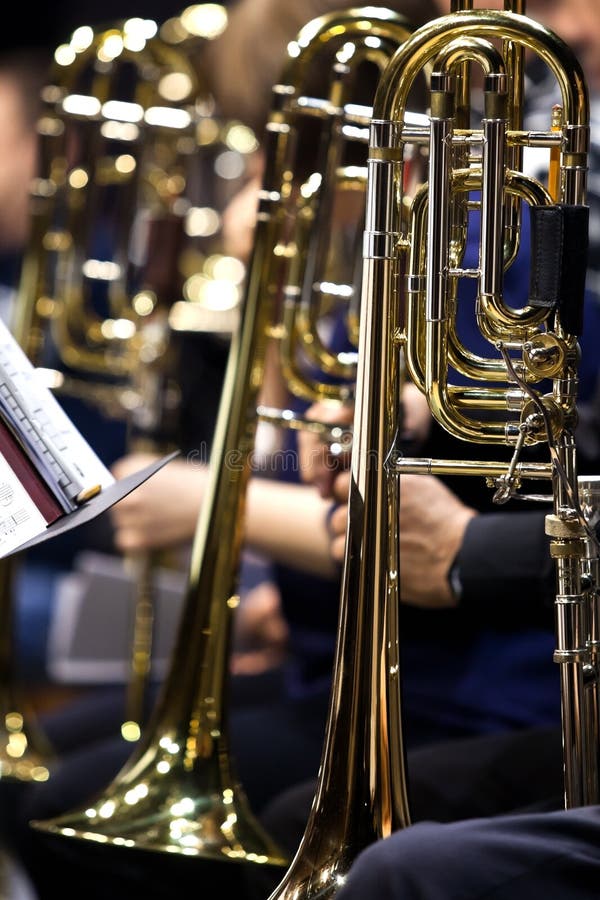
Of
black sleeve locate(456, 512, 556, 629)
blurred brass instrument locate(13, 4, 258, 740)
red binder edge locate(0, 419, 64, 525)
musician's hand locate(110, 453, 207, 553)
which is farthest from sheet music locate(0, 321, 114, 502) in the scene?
blurred brass instrument locate(13, 4, 258, 740)

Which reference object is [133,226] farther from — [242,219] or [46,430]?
[46,430]

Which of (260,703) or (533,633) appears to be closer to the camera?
(533,633)

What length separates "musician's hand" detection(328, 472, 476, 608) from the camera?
1066 mm

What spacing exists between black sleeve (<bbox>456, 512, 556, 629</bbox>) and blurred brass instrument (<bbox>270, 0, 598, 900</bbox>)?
177 millimetres

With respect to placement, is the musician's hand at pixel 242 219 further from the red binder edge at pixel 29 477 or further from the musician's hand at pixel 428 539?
the red binder edge at pixel 29 477

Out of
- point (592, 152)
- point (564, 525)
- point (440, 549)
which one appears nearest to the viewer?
point (564, 525)

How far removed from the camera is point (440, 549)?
1.07 m

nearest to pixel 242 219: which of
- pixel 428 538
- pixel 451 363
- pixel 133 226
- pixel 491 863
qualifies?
pixel 133 226

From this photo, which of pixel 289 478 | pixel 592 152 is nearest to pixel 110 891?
pixel 289 478

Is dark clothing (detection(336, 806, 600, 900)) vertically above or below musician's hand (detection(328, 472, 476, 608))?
below

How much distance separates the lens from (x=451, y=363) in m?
0.84

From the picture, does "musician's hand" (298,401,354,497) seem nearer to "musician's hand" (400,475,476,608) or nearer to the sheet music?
"musician's hand" (400,475,476,608)

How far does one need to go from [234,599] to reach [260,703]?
1.78 feet

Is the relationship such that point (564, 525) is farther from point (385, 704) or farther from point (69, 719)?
point (69, 719)
